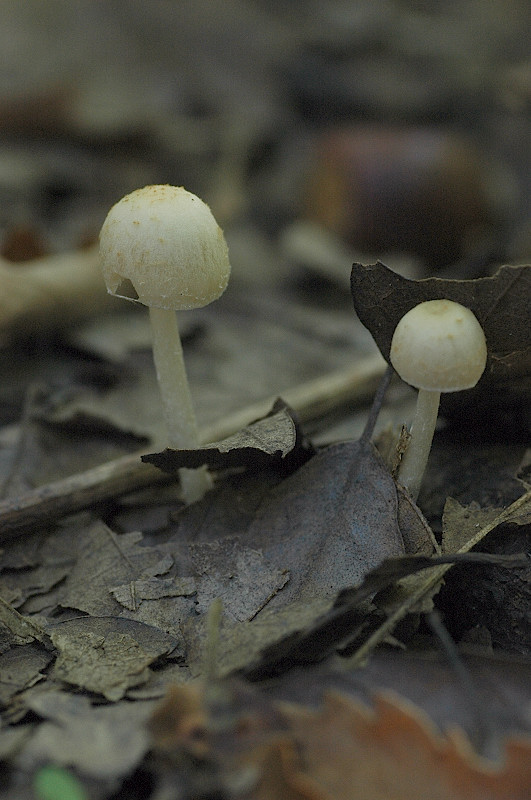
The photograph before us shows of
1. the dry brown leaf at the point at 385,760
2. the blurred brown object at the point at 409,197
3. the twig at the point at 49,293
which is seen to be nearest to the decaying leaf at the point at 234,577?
the dry brown leaf at the point at 385,760

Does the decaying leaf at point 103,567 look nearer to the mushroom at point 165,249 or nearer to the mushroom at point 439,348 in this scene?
the mushroom at point 165,249

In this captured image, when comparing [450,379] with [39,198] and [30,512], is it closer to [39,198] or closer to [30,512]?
[30,512]

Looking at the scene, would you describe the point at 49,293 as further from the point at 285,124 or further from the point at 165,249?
the point at 285,124

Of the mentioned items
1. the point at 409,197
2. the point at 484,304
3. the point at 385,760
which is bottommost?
the point at 385,760

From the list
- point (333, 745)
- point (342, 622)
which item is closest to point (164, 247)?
point (342, 622)

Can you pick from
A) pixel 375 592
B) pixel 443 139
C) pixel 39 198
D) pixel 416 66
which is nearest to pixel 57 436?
pixel 375 592

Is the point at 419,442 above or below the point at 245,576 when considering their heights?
above
